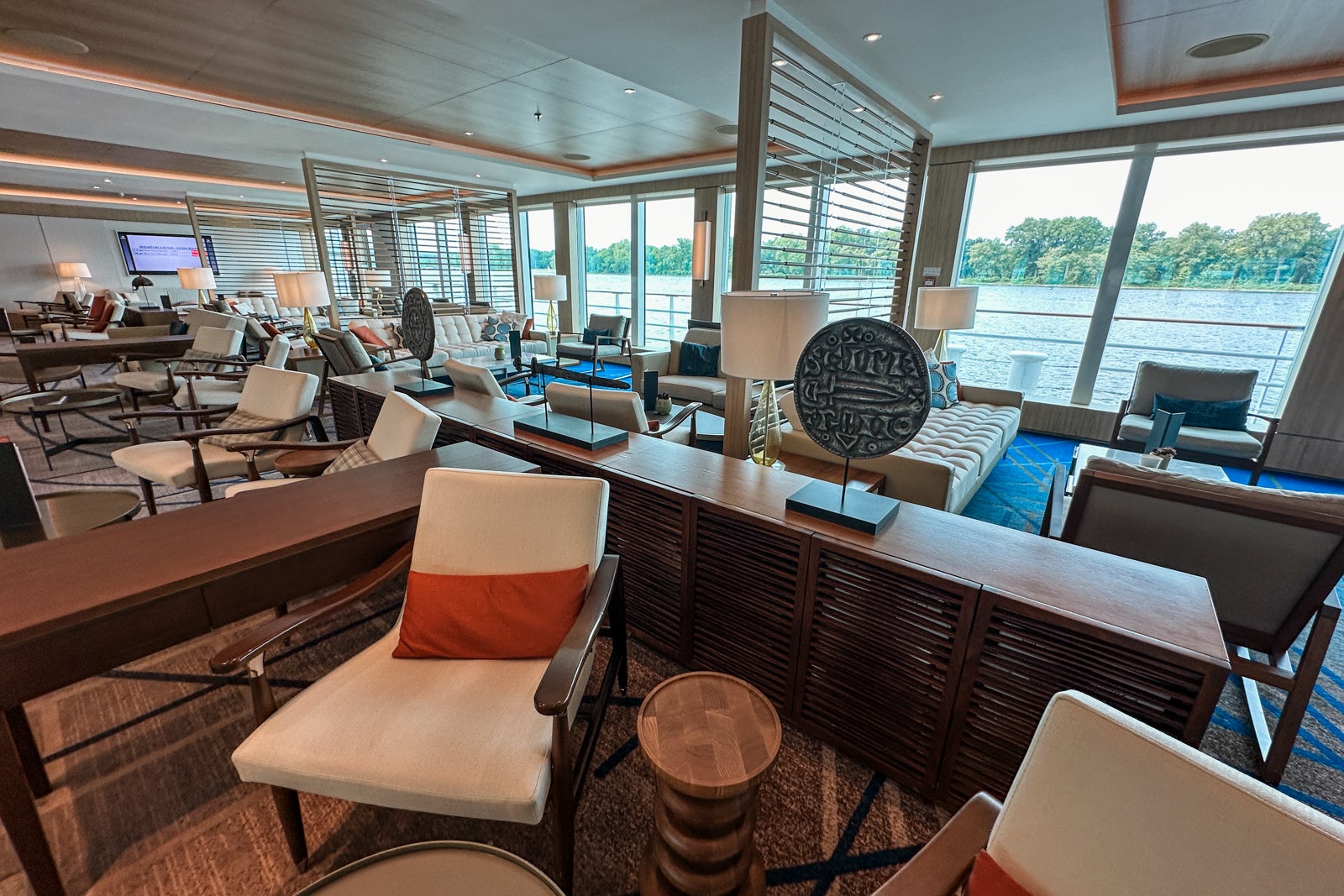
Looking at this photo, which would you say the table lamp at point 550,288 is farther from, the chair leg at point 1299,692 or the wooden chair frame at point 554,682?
the chair leg at point 1299,692

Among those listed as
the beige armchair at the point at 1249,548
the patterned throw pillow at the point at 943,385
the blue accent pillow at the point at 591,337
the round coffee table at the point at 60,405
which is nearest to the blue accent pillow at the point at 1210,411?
the patterned throw pillow at the point at 943,385

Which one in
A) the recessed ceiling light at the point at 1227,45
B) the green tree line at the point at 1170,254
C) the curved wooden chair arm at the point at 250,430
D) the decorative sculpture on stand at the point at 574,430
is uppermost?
the recessed ceiling light at the point at 1227,45

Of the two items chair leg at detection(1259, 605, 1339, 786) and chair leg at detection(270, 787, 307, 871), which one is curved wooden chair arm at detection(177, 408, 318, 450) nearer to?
chair leg at detection(270, 787, 307, 871)

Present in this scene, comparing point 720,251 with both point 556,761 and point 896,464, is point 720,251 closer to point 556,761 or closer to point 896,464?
point 896,464


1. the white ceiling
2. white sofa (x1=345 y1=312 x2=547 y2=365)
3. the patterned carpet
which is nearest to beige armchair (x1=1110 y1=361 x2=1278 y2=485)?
the white ceiling

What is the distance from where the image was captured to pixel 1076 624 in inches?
44.4

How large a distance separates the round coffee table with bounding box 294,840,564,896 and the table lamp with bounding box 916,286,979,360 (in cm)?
461

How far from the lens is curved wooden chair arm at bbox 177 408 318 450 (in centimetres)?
233

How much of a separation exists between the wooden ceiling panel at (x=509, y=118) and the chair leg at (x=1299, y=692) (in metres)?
4.89

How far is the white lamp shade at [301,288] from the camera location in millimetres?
4922

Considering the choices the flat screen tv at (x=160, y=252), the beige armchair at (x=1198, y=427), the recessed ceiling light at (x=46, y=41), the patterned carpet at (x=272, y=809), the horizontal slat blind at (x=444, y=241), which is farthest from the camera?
the flat screen tv at (x=160, y=252)

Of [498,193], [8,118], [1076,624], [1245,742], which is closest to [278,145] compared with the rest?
[8,118]

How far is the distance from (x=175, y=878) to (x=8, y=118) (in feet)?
21.6

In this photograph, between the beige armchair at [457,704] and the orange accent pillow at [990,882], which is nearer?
the orange accent pillow at [990,882]
